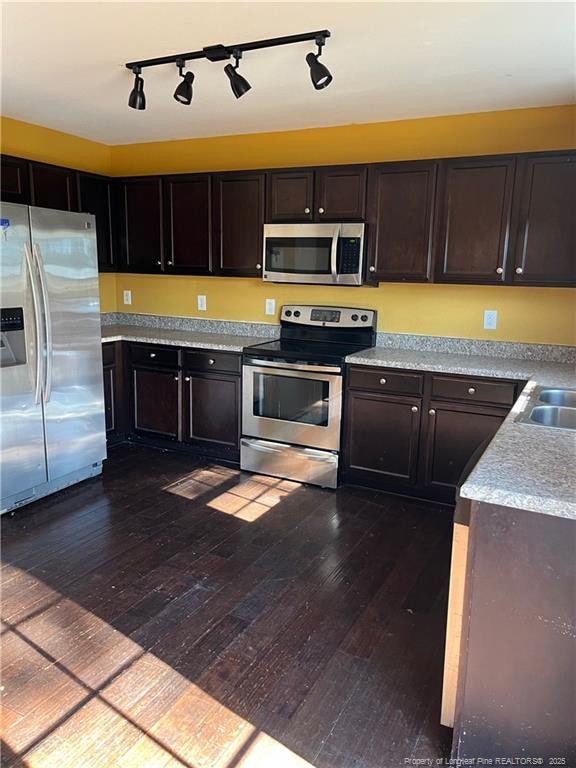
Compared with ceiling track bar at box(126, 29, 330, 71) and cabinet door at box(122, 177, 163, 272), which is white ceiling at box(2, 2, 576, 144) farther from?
cabinet door at box(122, 177, 163, 272)

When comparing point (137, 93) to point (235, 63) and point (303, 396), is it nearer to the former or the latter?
point (235, 63)

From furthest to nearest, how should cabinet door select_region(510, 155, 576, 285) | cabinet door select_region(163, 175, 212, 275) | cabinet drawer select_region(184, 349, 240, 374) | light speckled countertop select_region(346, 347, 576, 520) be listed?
1. cabinet door select_region(163, 175, 212, 275)
2. cabinet drawer select_region(184, 349, 240, 374)
3. cabinet door select_region(510, 155, 576, 285)
4. light speckled countertop select_region(346, 347, 576, 520)

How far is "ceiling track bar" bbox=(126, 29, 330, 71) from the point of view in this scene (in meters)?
2.36

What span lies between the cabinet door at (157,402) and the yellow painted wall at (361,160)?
0.70 m

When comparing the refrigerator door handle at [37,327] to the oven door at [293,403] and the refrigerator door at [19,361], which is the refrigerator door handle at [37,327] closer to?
the refrigerator door at [19,361]

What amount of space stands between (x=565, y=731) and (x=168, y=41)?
2.93m

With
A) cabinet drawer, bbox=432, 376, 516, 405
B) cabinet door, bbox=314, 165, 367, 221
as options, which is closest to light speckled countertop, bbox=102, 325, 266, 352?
cabinet door, bbox=314, 165, 367, 221

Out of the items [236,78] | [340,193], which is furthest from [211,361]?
[236,78]

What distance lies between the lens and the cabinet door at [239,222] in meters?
3.95

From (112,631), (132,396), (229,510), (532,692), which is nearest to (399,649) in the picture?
(532,692)

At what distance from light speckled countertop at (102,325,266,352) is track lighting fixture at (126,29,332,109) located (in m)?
1.62

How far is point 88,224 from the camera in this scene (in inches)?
139

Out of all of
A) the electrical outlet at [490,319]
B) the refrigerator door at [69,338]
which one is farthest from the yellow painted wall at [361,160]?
the refrigerator door at [69,338]

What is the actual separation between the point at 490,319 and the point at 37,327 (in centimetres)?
279
